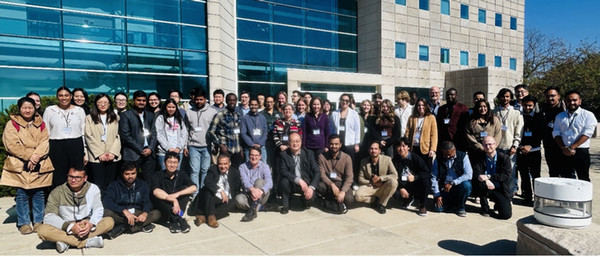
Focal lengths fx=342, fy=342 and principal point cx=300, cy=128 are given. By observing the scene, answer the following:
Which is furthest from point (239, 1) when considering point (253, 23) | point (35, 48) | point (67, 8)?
point (35, 48)

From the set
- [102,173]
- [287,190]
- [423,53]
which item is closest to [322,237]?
[287,190]

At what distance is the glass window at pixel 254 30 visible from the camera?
1827 cm

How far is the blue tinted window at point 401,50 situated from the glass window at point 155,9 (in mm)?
14568

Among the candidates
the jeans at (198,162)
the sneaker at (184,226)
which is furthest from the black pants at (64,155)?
the sneaker at (184,226)

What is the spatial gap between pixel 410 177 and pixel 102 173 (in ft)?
15.7

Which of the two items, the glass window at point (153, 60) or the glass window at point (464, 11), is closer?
the glass window at point (153, 60)

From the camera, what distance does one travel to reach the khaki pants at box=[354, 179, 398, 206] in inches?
214

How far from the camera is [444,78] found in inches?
977

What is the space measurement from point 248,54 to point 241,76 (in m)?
1.30

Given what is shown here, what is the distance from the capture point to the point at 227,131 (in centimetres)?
607

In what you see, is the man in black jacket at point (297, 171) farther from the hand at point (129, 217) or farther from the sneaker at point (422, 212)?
the hand at point (129, 217)

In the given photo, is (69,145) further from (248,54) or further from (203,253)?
(248,54)

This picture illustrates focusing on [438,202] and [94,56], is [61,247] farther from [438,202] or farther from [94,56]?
[94,56]

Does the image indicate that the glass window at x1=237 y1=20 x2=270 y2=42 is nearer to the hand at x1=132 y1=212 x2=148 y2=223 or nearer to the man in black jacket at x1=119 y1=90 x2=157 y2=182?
the man in black jacket at x1=119 y1=90 x2=157 y2=182
